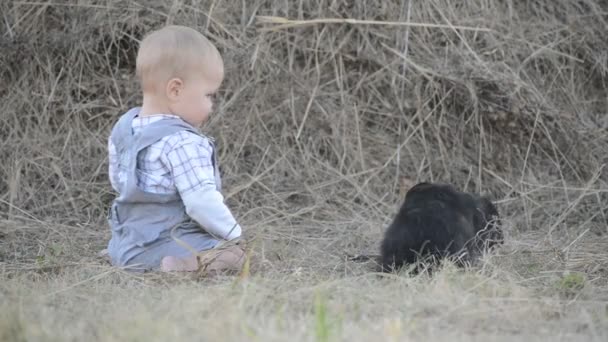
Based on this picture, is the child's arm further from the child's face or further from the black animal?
the black animal

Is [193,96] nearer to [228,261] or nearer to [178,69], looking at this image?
[178,69]

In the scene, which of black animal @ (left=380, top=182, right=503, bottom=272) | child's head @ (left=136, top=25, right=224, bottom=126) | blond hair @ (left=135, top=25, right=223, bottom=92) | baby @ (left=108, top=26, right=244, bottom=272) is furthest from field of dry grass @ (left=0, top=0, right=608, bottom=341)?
blond hair @ (left=135, top=25, right=223, bottom=92)

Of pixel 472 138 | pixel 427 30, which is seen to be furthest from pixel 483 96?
pixel 427 30

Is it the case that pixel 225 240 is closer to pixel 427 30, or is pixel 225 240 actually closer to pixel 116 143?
pixel 116 143

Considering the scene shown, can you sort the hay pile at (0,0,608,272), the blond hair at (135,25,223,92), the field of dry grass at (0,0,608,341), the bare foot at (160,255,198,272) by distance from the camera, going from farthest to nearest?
the hay pile at (0,0,608,272) < the field of dry grass at (0,0,608,341) < the blond hair at (135,25,223,92) < the bare foot at (160,255,198,272)

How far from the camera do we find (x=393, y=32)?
19.6 feet

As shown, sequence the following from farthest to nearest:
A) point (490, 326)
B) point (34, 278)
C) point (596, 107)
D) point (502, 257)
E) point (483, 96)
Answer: point (596, 107) → point (483, 96) → point (502, 257) → point (34, 278) → point (490, 326)

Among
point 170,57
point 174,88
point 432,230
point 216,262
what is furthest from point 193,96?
point 432,230

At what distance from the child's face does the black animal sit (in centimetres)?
108

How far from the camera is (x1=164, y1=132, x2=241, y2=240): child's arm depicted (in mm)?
3760

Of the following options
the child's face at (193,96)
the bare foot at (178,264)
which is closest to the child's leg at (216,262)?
the bare foot at (178,264)

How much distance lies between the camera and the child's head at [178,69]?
12.7 ft

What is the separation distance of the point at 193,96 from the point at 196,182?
44 cm

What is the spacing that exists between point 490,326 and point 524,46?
3.60m
